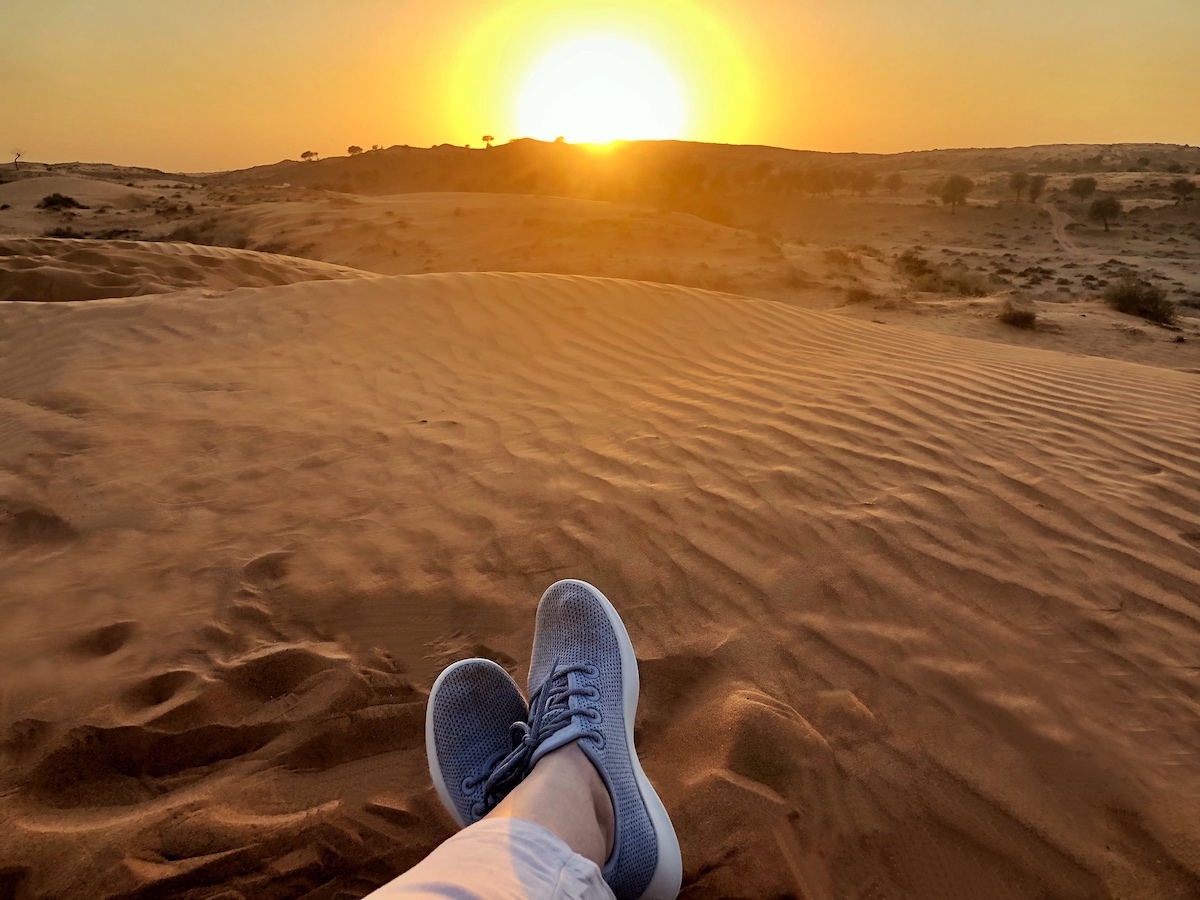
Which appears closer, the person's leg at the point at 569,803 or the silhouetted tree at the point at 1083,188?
the person's leg at the point at 569,803

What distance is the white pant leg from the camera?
3.49 ft

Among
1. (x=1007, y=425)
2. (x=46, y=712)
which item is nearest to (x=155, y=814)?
(x=46, y=712)

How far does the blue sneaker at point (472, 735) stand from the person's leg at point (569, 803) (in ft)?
0.37

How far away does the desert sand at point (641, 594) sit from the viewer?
5.17ft

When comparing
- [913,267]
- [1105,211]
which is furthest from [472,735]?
[1105,211]

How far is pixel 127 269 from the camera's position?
8.20 meters

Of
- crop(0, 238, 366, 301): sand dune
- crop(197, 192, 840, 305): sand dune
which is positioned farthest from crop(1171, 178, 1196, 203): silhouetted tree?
crop(0, 238, 366, 301): sand dune

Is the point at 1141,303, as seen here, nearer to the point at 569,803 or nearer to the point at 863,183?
the point at 569,803

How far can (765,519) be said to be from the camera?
106 inches

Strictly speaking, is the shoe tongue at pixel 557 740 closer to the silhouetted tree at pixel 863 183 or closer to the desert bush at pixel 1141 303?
the desert bush at pixel 1141 303

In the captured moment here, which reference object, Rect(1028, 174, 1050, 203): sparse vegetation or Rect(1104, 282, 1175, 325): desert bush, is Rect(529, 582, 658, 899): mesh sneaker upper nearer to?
Rect(1104, 282, 1175, 325): desert bush

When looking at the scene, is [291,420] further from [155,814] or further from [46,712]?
[155,814]

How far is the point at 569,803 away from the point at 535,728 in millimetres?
269

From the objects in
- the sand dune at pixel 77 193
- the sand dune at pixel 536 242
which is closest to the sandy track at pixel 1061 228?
the sand dune at pixel 536 242
